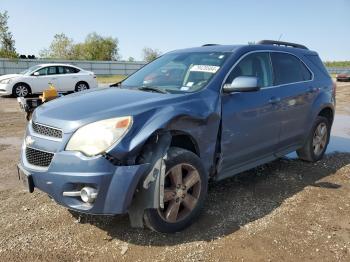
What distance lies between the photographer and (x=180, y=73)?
4.54 m

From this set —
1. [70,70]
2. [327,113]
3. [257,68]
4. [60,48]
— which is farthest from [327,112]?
[60,48]

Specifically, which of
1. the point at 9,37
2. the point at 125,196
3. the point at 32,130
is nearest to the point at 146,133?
the point at 125,196

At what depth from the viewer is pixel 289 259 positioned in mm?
3346

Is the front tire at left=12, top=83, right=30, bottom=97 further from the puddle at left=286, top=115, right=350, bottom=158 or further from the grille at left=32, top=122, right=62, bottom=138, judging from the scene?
the grille at left=32, top=122, right=62, bottom=138

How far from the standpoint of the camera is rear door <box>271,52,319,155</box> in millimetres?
5168

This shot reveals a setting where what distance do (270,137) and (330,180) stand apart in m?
1.31

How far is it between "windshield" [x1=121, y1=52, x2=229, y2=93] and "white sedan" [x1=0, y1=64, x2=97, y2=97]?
1330 centimetres

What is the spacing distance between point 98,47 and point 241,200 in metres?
83.0

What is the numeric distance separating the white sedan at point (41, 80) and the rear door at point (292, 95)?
13639 millimetres

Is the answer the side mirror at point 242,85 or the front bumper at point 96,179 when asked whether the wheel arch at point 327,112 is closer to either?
the side mirror at point 242,85

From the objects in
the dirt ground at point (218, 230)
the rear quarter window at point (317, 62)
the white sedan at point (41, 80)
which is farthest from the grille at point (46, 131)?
the white sedan at point (41, 80)

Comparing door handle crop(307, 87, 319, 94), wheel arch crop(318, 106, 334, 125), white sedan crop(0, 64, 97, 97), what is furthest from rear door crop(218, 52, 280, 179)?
white sedan crop(0, 64, 97, 97)

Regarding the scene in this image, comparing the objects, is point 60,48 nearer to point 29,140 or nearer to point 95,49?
point 95,49

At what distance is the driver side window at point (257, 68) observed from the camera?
453cm
